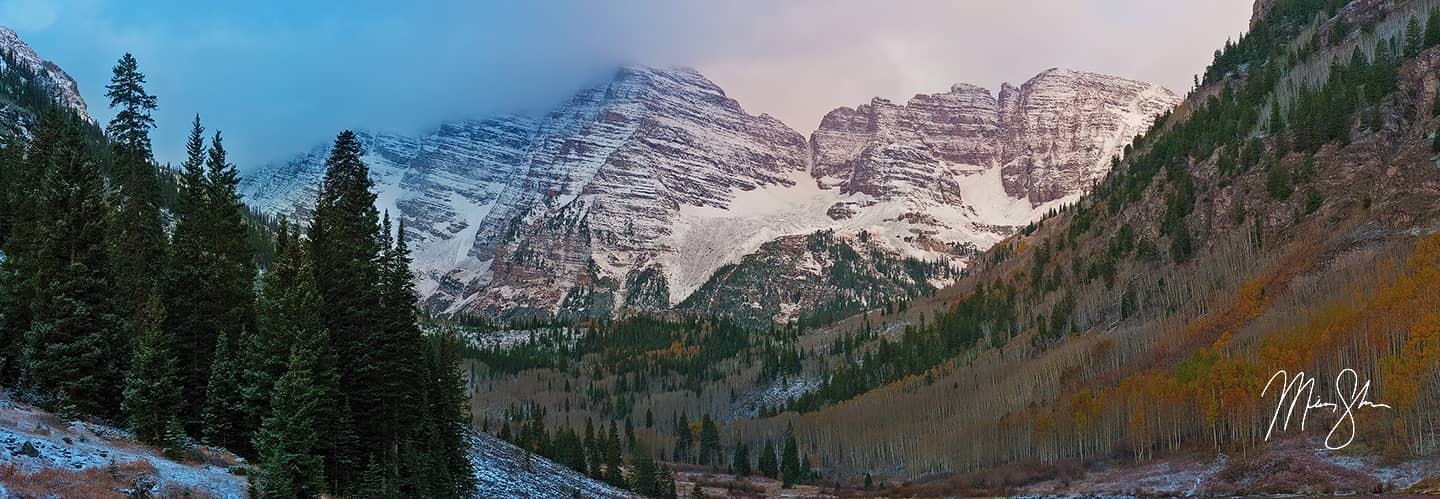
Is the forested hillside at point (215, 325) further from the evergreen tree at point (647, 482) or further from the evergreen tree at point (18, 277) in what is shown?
the evergreen tree at point (647, 482)

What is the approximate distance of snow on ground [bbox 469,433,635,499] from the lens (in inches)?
3376

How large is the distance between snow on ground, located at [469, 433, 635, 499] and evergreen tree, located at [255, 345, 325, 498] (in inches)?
1190

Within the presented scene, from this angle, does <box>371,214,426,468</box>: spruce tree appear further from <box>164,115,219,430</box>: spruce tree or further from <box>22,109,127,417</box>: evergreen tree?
<box>22,109,127,417</box>: evergreen tree

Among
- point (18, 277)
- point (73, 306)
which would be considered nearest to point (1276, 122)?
point (73, 306)

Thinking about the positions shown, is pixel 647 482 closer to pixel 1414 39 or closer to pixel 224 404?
pixel 224 404

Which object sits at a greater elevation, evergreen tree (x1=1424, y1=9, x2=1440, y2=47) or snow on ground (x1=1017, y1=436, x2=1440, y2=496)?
evergreen tree (x1=1424, y1=9, x2=1440, y2=47)

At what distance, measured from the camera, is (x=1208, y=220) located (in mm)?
167250

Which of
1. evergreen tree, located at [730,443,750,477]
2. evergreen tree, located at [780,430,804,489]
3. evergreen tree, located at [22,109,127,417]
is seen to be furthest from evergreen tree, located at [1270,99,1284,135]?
evergreen tree, located at [22,109,127,417]

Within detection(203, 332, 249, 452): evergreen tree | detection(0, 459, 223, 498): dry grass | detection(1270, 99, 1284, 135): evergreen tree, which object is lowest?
detection(0, 459, 223, 498): dry grass

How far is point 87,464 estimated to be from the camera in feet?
126

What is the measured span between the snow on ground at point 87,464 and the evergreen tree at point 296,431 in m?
1.86

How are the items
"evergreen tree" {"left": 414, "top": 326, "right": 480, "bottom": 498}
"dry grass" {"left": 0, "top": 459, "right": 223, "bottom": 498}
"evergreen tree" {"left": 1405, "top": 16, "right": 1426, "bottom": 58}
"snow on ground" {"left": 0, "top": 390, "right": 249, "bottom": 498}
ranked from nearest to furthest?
1. "dry grass" {"left": 0, "top": 459, "right": 223, "bottom": 498}
2. "snow on ground" {"left": 0, "top": 390, "right": 249, "bottom": 498}
3. "evergreen tree" {"left": 414, "top": 326, "right": 480, "bottom": 498}
4. "evergreen tree" {"left": 1405, "top": 16, "right": 1426, "bottom": 58}

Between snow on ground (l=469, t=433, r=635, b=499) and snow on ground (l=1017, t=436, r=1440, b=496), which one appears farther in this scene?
snow on ground (l=1017, t=436, r=1440, b=496)

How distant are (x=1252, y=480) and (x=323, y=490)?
3288 inches
